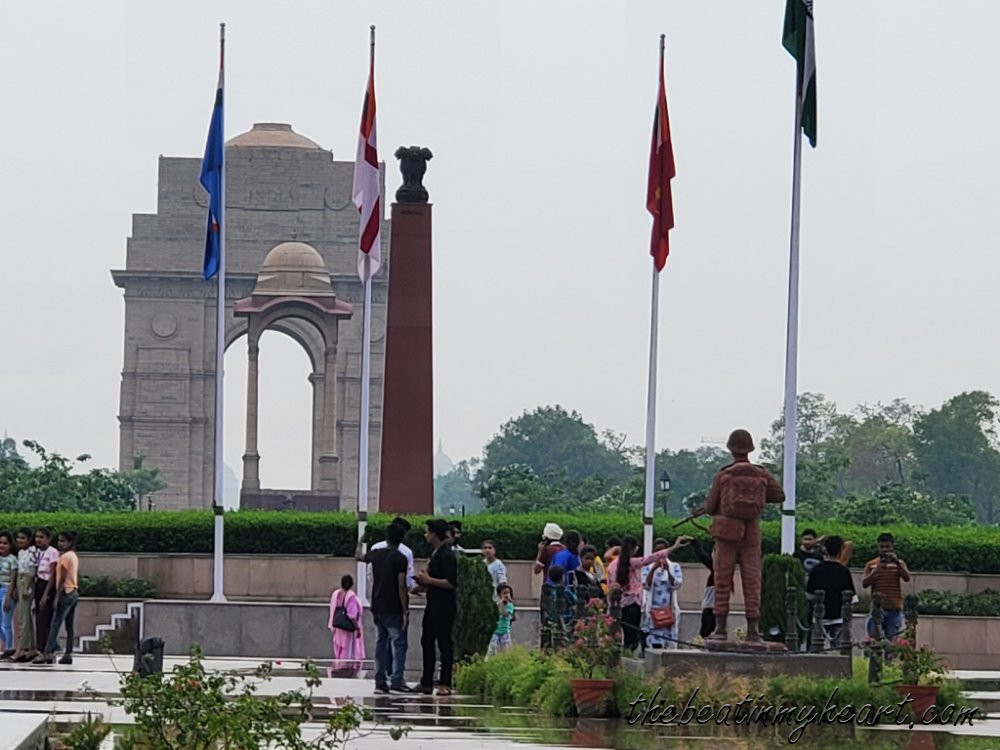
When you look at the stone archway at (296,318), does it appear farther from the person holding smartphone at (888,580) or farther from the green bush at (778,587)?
the person holding smartphone at (888,580)

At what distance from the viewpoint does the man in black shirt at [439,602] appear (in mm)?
19969

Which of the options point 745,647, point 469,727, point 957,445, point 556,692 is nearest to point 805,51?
point 745,647

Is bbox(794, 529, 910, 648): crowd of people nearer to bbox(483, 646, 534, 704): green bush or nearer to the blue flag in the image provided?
bbox(483, 646, 534, 704): green bush

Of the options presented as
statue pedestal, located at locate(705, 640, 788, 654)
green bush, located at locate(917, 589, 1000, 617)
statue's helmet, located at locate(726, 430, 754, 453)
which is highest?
statue's helmet, located at locate(726, 430, 754, 453)

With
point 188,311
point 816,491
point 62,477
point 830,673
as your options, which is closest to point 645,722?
point 830,673

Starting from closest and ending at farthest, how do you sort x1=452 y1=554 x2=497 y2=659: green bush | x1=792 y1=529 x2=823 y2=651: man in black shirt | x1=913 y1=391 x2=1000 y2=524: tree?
x1=452 y1=554 x2=497 y2=659: green bush, x1=792 y1=529 x2=823 y2=651: man in black shirt, x1=913 y1=391 x2=1000 y2=524: tree

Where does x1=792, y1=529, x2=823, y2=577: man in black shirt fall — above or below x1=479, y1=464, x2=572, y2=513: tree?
below

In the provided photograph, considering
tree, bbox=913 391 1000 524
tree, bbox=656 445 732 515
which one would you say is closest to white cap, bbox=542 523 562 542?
tree, bbox=913 391 1000 524

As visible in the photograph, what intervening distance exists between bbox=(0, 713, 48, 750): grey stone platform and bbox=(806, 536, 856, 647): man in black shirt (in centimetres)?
985

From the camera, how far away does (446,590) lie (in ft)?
66.3

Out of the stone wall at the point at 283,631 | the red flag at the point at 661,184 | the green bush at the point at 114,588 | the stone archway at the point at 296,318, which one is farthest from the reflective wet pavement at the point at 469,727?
the stone archway at the point at 296,318

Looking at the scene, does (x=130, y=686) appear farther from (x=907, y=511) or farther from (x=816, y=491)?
(x=816, y=491)

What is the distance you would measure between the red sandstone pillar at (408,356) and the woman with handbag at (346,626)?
551 centimetres

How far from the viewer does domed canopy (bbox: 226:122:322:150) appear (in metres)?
82.8
